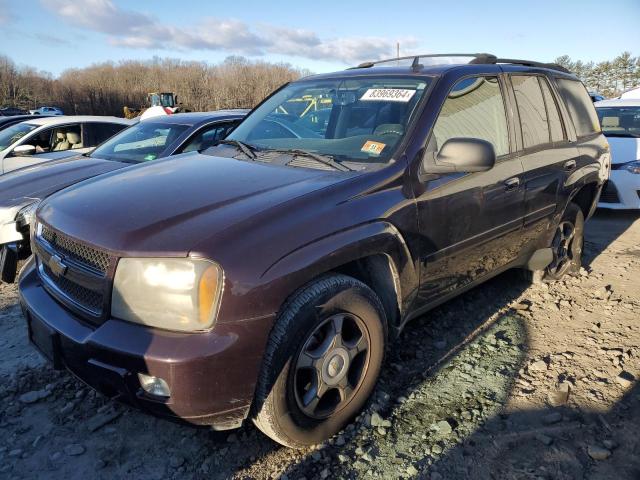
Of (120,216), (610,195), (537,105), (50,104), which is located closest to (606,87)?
(610,195)

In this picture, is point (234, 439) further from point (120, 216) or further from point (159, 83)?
point (159, 83)

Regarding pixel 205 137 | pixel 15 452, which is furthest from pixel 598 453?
pixel 205 137

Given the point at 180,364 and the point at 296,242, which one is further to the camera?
the point at 296,242

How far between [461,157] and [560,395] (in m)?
1.49

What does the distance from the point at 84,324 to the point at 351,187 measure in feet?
4.45

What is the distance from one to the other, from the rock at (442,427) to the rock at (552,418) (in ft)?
1.73

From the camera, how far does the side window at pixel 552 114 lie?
3.88 metres

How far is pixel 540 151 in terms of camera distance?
3656 mm

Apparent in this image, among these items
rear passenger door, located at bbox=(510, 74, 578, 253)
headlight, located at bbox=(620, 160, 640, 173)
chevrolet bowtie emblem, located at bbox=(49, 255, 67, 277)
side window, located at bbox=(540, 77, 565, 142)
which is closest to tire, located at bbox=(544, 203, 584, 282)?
rear passenger door, located at bbox=(510, 74, 578, 253)

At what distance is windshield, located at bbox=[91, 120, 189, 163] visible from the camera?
223 inches

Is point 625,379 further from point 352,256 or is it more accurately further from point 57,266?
point 57,266

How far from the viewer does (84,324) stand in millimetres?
2152

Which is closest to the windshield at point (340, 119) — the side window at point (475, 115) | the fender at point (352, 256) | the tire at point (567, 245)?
the side window at point (475, 115)

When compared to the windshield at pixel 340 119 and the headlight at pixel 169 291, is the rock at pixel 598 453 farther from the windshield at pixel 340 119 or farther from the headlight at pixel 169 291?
the headlight at pixel 169 291
